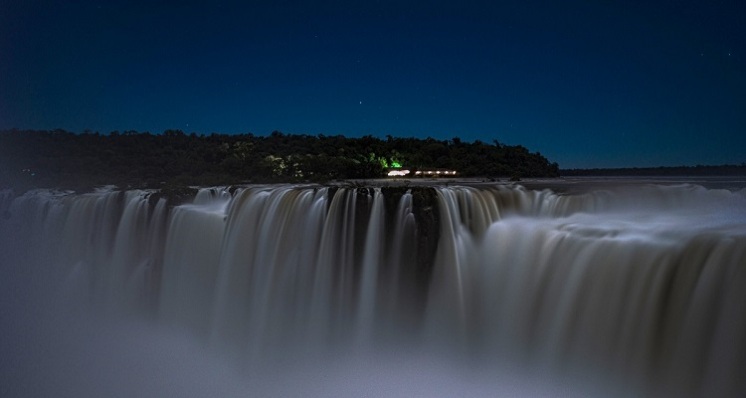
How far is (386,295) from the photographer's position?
11.0 meters

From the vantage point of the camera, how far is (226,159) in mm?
26109

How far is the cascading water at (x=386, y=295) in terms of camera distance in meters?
7.01

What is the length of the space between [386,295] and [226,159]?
1830cm

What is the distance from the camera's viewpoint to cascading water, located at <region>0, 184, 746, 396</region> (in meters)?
7.01

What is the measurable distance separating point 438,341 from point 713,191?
8175 mm

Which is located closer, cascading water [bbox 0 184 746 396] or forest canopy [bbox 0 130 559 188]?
cascading water [bbox 0 184 746 396]

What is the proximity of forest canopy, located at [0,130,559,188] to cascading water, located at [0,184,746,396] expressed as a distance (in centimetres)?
597

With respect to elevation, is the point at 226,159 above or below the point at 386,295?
above

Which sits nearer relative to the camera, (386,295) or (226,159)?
(386,295)

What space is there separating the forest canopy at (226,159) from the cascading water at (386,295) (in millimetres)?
5969

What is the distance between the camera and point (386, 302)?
1092 cm

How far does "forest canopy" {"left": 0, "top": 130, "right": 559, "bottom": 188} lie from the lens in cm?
2297

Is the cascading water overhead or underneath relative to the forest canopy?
underneath

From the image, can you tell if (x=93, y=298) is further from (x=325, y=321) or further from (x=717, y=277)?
(x=717, y=277)
